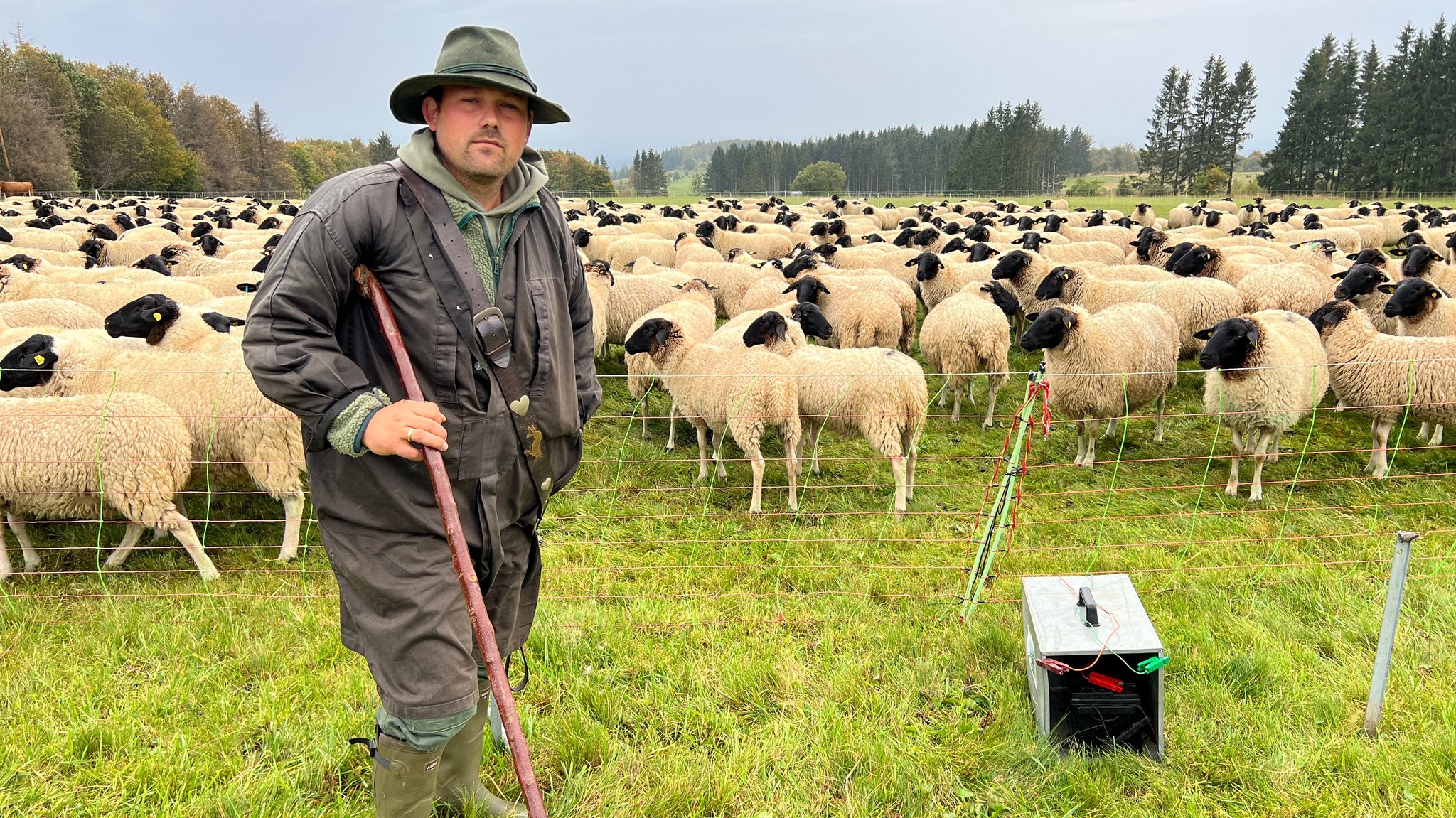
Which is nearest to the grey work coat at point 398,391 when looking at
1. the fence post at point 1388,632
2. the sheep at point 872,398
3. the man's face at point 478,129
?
the man's face at point 478,129

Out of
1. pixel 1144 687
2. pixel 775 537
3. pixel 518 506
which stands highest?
pixel 518 506

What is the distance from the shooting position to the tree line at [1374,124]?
4728 cm

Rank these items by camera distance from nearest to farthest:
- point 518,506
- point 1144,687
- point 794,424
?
point 518,506 < point 1144,687 < point 794,424

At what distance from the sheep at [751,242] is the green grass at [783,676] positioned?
13515mm

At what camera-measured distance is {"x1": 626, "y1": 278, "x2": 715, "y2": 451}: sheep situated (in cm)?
809

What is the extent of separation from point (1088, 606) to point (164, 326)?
728cm

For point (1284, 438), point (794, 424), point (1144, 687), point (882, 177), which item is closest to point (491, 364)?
point (1144, 687)

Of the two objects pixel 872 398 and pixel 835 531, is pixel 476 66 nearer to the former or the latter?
pixel 835 531

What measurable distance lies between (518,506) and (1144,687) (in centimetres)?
256

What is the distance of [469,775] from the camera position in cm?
271

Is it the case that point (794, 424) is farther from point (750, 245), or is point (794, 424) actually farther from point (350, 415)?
point (750, 245)

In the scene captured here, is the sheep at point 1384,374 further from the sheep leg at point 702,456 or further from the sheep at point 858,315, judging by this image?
the sheep leg at point 702,456

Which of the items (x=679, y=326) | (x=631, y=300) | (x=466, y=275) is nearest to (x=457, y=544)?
(x=466, y=275)

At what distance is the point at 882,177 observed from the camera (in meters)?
98.4
